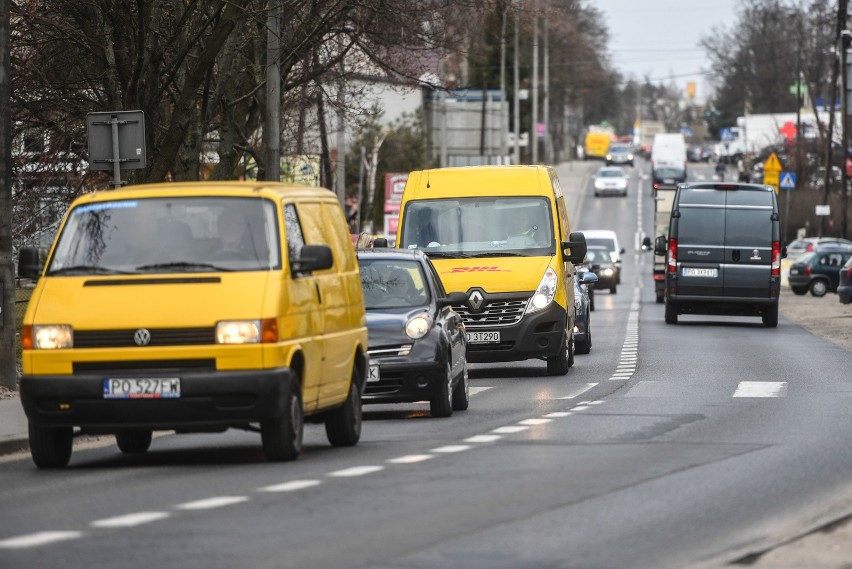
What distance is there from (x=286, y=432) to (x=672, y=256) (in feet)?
84.7

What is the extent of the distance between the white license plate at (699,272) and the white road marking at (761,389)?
1521 cm

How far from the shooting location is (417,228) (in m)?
25.1

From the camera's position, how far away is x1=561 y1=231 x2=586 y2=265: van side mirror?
23953 millimetres

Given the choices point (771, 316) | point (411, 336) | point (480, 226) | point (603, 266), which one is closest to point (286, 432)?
point (411, 336)

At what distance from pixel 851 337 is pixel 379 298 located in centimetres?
1796

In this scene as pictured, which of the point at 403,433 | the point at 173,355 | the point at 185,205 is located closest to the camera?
the point at 173,355

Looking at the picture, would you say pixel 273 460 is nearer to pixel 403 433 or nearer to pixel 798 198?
pixel 403 433

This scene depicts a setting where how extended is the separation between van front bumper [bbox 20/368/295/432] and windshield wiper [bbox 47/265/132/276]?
2.66ft

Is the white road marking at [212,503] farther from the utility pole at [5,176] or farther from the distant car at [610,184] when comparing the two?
the distant car at [610,184]

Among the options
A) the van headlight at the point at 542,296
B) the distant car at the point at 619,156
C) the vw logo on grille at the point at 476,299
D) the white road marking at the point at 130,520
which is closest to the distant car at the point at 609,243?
the van headlight at the point at 542,296

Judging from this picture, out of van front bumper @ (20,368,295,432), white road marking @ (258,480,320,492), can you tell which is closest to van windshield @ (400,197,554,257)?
van front bumper @ (20,368,295,432)

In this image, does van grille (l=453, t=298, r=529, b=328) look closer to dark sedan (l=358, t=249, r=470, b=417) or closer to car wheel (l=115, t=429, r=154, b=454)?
dark sedan (l=358, t=249, r=470, b=417)

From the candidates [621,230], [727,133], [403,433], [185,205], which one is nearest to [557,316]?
[403,433]

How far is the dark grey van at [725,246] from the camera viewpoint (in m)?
37.4
